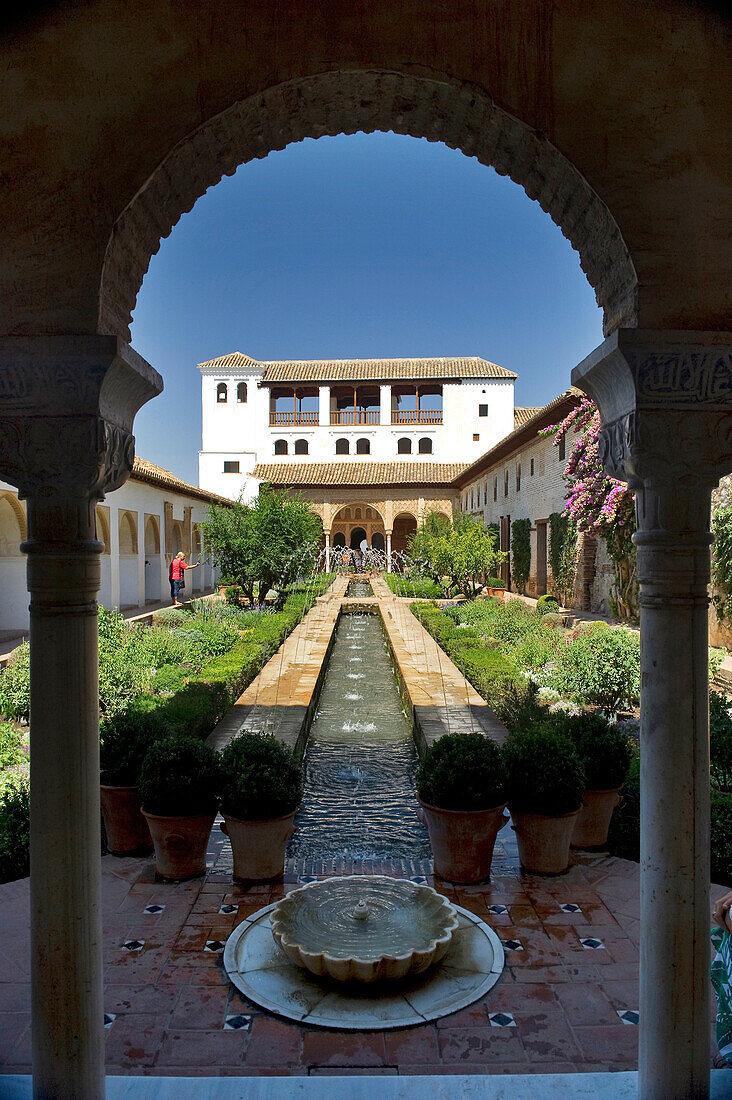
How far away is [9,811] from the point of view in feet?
13.3

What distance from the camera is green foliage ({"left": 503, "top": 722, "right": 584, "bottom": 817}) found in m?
3.79

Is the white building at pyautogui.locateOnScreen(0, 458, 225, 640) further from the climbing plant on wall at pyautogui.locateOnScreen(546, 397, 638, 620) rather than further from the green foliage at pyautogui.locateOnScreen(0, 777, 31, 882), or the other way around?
the climbing plant on wall at pyautogui.locateOnScreen(546, 397, 638, 620)

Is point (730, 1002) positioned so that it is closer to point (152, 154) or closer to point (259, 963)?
point (259, 963)

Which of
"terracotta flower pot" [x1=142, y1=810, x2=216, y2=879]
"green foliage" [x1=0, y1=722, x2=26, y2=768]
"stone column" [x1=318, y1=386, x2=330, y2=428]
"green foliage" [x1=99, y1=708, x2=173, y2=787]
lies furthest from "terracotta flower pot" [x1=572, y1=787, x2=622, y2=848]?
"stone column" [x1=318, y1=386, x2=330, y2=428]

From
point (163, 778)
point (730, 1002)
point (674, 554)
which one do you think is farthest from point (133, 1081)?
point (674, 554)

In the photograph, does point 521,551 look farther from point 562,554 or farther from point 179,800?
point 179,800

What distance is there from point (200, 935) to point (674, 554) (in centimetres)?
279

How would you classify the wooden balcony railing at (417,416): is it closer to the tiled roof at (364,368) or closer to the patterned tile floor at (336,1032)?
the tiled roof at (364,368)

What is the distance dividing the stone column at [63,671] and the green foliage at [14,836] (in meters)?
1.88

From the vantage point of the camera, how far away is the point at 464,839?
149 inches

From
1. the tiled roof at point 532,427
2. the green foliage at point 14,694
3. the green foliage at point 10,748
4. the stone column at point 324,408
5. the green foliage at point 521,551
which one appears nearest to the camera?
the green foliage at point 10,748

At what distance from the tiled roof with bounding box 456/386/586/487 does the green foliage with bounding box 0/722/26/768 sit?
8002 millimetres

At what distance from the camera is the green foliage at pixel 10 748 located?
5383 millimetres

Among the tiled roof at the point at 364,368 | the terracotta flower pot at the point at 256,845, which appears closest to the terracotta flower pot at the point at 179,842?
the terracotta flower pot at the point at 256,845
